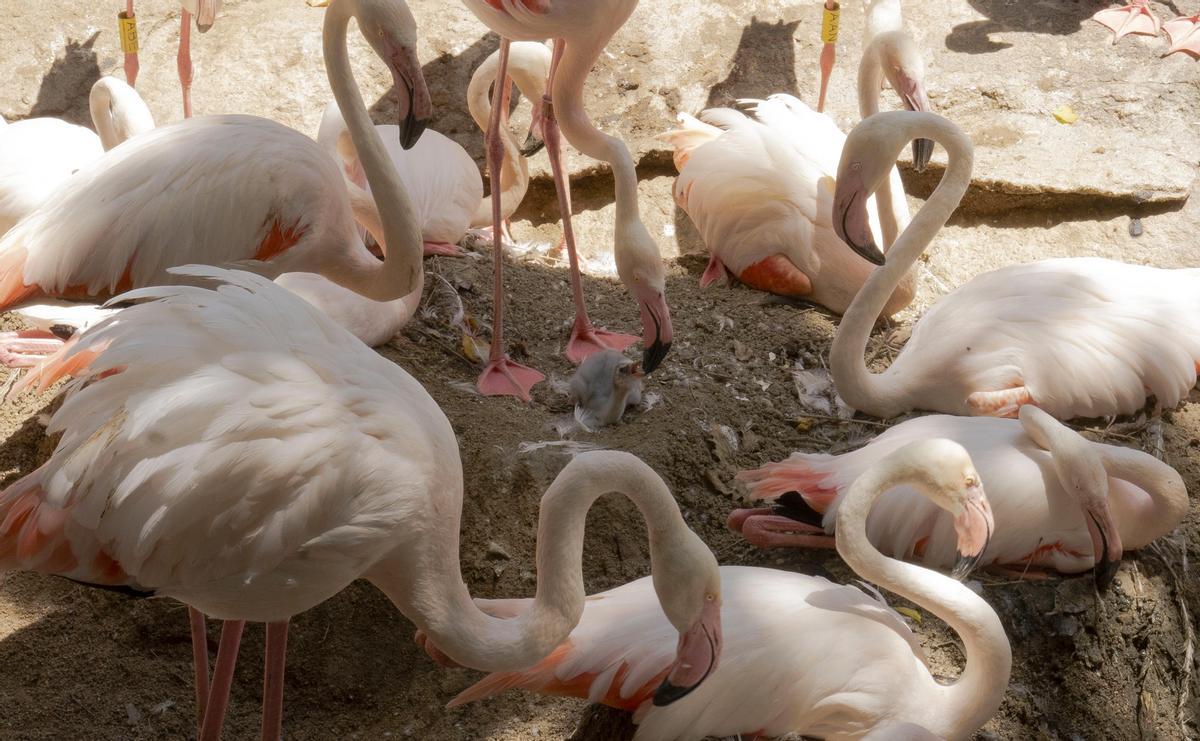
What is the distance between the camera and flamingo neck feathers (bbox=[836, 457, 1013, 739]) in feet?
8.98

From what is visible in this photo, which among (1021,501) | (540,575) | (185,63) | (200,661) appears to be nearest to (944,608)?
(1021,501)

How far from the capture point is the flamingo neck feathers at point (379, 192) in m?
3.35

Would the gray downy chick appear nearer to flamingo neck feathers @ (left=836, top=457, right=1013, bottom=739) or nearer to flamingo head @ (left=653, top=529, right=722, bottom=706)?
flamingo neck feathers @ (left=836, top=457, right=1013, bottom=739)

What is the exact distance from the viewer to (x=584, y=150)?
4082mm

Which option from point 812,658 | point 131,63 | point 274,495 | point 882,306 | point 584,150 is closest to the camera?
point 274,495

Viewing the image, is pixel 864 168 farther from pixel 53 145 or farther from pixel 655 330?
pixel 53 145

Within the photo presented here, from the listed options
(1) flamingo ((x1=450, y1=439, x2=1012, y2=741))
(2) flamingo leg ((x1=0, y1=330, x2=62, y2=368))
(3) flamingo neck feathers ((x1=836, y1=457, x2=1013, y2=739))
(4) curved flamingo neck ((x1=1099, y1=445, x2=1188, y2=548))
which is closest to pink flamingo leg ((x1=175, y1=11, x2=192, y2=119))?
(2) flamingo leg ((x1=0, y1=330, x2=62, y2=368))

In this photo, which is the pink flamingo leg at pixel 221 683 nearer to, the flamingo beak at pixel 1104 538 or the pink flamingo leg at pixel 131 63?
the flamingo beak at pixel 1104 538

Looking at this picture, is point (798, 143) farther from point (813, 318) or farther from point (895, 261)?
point (895, 261)

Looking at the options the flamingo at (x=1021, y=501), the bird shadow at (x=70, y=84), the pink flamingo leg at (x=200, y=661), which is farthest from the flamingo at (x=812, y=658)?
the bird shadow at (x=70, y=84)

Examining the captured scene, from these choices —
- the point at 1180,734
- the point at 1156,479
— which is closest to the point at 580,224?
the point at 1156,479

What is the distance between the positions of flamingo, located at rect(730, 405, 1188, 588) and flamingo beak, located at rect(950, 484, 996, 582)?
271 mm

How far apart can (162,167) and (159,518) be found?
133 cm

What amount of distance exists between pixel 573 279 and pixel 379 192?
98cm
